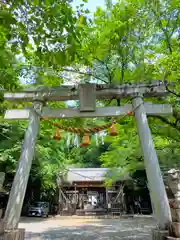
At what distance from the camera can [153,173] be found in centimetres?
444

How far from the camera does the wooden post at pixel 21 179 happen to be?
412 centimetres

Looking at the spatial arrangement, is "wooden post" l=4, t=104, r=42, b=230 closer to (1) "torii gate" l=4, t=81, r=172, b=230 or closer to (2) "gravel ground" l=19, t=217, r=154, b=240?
(1) "torii gate" l=4, t=81, r=172, b=230

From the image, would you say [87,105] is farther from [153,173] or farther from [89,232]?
[89,232]

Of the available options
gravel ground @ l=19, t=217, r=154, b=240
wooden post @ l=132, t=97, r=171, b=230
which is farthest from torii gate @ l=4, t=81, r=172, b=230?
gravel ground @ l=19, t=217, r=154, b=240

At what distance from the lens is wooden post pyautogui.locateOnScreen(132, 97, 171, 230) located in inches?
160

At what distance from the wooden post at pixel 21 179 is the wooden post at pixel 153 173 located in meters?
2.47

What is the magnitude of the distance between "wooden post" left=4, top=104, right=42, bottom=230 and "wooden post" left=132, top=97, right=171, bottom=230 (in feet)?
8.11

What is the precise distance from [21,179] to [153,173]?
9.23ft

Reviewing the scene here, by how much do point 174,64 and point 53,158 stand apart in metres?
12.3

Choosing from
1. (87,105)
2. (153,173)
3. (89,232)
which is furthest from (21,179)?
(89,232)

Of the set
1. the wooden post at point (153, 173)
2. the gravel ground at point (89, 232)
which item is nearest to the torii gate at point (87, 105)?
the wooden post at point (153, 173)

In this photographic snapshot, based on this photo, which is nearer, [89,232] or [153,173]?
Answer: [153,173]

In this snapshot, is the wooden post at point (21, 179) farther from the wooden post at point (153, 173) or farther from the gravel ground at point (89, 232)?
the gravel ground at point (89, 232)

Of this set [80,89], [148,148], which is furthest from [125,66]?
[148,148]
